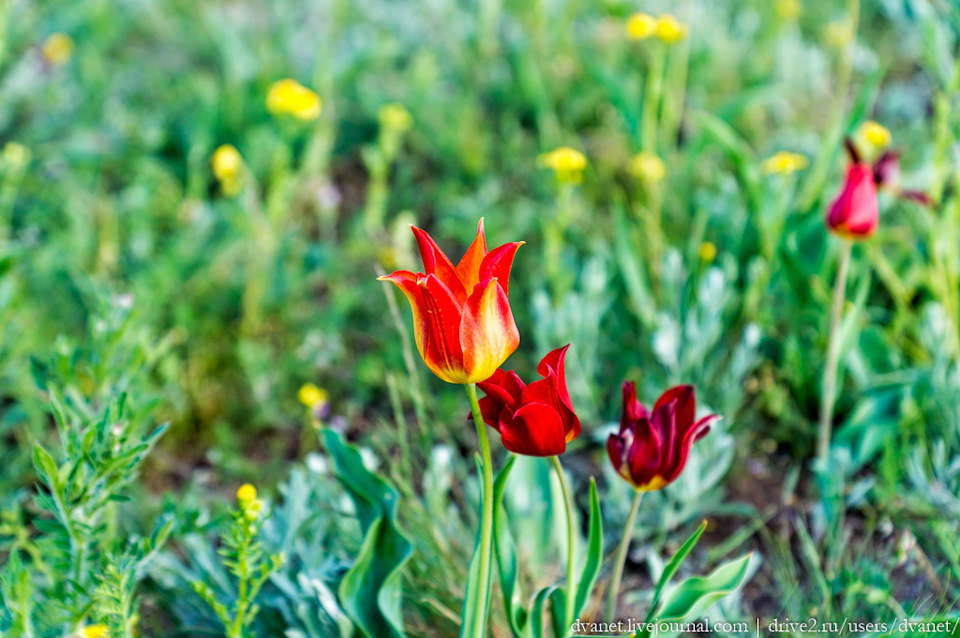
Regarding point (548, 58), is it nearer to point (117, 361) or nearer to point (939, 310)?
point (939, 310)

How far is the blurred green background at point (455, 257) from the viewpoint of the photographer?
4.81ft

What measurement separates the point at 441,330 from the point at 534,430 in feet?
0.53

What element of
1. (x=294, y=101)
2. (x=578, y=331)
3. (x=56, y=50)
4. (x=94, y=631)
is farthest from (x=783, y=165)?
(x=56, y=50)

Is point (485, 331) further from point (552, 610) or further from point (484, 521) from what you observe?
point (552, 610)

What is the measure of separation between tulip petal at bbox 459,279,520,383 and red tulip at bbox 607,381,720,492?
23cm

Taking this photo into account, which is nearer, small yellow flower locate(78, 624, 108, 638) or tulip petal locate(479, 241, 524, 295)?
tulip petal locate(479, 241, 524, 295)

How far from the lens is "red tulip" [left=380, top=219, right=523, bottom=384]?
885 millimetres

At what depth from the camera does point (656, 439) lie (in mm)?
1046

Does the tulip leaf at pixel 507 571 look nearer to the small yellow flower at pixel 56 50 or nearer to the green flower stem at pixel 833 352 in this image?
the green flower stem at pixel 833 352

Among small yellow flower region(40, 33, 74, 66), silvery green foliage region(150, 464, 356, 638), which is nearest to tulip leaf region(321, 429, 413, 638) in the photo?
silvery green foliage region(150, 464, 356, 638)

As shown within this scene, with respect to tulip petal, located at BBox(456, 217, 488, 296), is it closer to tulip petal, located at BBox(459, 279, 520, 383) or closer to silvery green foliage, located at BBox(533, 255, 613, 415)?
tulip petal, located at BBox(459, 279, 520, 383)

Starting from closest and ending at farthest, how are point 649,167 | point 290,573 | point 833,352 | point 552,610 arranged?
point 552,610 < point 290,573 < point 833,352 < point 649,167

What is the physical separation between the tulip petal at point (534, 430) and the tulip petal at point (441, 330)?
71 mm

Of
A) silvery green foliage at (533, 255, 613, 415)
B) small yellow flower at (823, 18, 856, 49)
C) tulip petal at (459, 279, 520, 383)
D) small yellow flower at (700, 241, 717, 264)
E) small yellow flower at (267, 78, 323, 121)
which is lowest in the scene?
silvery green foliage at (533, 255, 613, 415)
